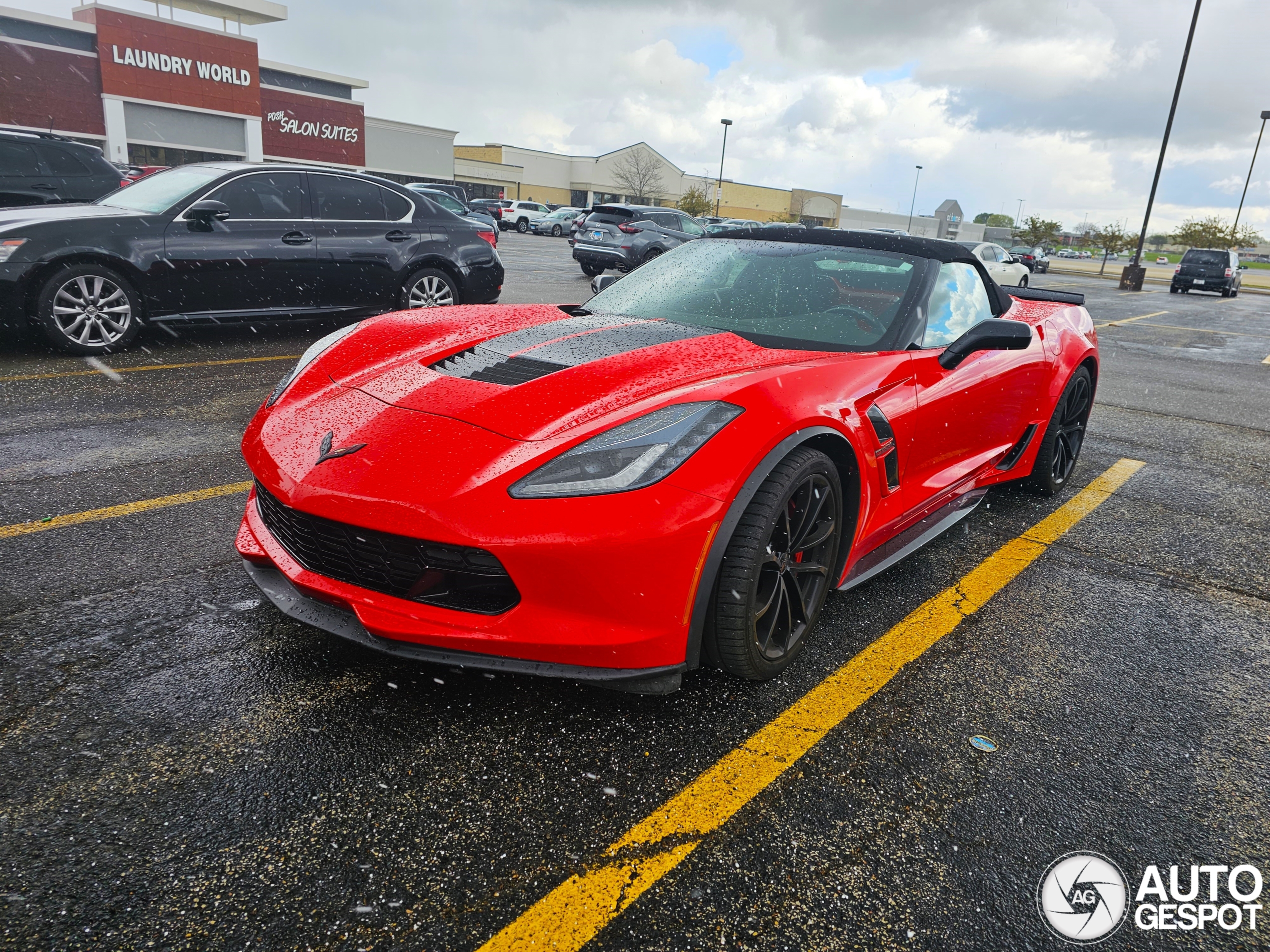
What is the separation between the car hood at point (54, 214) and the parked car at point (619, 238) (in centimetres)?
1079

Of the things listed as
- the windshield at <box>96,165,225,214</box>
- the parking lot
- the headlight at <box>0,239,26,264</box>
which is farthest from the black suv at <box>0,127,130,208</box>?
the parking lot

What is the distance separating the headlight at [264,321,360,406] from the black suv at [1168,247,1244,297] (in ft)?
107

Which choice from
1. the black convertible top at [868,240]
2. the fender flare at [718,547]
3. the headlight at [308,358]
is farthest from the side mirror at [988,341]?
the headlight at [308,358]

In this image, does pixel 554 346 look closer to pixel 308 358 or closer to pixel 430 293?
pixel 308 358

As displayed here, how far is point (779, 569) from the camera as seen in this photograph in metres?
2.32

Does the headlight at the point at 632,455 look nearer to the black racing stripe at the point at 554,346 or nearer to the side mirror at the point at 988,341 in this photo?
the black racing stripe at the point at 554,346

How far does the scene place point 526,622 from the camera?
193 cm

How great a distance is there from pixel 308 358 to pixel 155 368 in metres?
3.72

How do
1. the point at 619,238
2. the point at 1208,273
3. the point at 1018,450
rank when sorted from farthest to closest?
1. the point at 1208,273
2. the point at 619,238
3. the point at 1018,450

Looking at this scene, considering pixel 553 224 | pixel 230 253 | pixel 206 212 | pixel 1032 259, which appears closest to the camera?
pixel 206 212

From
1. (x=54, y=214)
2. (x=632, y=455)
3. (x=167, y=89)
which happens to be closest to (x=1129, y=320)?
(x=54, y=214)

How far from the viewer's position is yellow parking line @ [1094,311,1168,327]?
15.1 meters

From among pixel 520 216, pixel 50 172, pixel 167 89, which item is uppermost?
pixel 167 89

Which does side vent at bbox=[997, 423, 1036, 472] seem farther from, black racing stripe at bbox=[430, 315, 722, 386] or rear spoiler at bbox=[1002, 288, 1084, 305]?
black racing stripe at bbox=[430, 315, 722, 386]
